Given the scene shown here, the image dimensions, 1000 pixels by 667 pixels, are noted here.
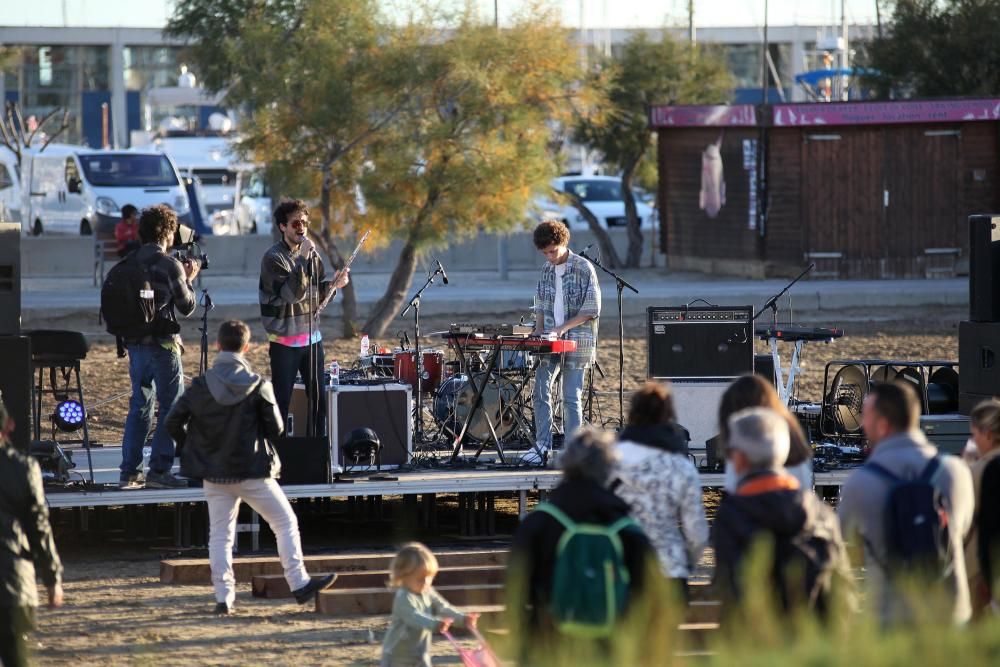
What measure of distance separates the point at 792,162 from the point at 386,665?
20.1 metres

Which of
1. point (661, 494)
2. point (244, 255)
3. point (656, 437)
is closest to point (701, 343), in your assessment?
point (656, 437)

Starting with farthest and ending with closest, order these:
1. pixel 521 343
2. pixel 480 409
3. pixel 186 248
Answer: pixel 480 409 < pixel 186 248 < pixel 521 343

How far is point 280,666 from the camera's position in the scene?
771 cm

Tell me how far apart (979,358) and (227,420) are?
4812 mm

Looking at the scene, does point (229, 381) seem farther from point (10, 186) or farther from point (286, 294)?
point (10, 186)

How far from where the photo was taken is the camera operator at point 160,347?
31.3ft

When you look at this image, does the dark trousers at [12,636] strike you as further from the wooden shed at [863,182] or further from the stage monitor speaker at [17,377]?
the wooden shed at [863,182]

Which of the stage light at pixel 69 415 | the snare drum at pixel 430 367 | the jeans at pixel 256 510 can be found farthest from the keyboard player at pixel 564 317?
the stage light at pixel 69 415

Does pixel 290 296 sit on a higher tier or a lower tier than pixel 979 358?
higher

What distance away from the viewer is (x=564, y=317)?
10406mm

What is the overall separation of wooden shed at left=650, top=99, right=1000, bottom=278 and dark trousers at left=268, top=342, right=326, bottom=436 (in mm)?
16513

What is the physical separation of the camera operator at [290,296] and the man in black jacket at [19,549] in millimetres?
3652

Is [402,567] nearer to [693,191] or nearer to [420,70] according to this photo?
[420,70]

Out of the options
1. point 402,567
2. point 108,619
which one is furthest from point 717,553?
point 108,619
